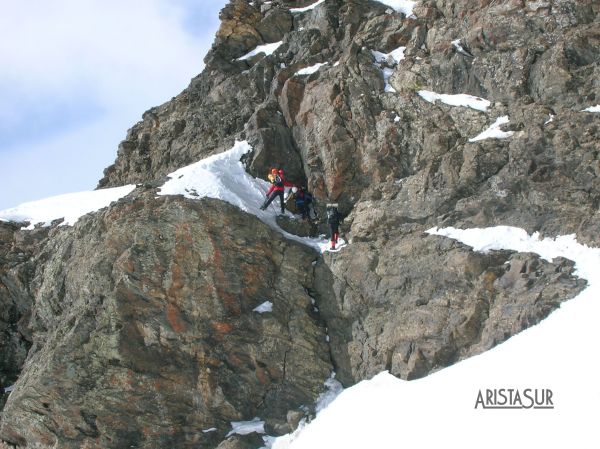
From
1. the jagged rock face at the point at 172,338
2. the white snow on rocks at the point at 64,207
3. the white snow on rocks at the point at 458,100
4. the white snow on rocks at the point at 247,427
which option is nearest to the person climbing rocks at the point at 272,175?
the jagged rock face at the point at 172,338

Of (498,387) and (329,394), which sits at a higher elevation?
(498,387)

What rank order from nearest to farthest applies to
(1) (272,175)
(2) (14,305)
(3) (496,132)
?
(3) (496,132) < (1) (272,175) < (2) (14,305)

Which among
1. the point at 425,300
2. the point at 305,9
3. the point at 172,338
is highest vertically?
the point at 305,9

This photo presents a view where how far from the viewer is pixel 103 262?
67.2ft

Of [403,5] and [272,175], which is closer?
[272,175]

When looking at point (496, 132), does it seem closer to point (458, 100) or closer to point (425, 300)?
point (458, 100)

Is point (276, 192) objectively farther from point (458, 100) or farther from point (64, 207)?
point (64, 207)

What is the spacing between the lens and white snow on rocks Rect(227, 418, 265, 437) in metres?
18.4

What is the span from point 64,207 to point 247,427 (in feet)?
48.0

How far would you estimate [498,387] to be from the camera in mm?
14414

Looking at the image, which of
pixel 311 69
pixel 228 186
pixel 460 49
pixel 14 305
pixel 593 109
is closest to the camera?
pixel 593 109

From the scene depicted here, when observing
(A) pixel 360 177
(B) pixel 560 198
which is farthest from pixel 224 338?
(B) pixel 560 198

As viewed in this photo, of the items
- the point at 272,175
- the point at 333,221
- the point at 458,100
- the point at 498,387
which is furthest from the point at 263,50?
the point at 498,387

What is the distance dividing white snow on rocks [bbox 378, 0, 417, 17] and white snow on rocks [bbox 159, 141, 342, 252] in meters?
11.2
